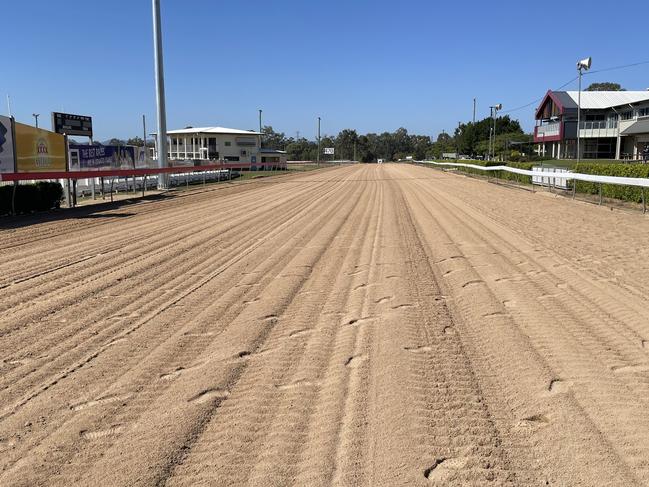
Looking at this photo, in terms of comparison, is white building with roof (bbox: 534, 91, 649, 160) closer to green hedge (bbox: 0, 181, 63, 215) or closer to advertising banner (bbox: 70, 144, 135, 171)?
advertising banner (bbox: 70, 144, 135, 171)

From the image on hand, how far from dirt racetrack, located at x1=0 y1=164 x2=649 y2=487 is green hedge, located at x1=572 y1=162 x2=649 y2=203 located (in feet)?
31.2

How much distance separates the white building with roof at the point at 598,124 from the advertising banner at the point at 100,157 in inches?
1883

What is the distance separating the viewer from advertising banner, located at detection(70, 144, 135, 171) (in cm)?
2470

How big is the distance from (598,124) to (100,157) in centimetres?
5846

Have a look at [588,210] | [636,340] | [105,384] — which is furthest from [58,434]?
[588,210]

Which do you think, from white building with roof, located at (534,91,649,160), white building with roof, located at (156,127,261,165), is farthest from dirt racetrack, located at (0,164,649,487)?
white building with roof, located at (156,127,261,165)

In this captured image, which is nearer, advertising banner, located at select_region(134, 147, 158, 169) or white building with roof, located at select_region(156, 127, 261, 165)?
advertising banner, located at select_region(134, 147, 158, 169)

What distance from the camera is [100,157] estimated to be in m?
27.0

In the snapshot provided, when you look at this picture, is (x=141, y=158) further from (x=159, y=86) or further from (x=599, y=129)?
(x=599, y=129)

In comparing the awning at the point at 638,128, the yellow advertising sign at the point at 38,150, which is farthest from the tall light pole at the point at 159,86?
the awning at the point at 638,128

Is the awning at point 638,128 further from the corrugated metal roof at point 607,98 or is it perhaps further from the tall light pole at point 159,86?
the tall light pole at point 159,86

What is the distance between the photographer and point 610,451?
3.39 metres

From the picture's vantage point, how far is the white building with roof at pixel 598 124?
59.8 meters

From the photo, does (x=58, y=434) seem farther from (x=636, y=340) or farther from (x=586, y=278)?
(x=586, y=278)
